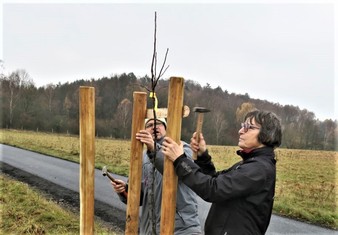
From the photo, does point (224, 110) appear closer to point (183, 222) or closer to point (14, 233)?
point (14, 233)

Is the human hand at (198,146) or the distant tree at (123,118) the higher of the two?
the human hand at (198,146)

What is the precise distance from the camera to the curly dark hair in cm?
217

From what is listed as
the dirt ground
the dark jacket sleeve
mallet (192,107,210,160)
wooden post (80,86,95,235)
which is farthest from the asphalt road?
the dark jacket sleeve

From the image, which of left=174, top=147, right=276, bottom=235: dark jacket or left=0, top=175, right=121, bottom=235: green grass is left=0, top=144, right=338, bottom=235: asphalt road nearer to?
left=0, top=175, right=121, bottom=235: green grass

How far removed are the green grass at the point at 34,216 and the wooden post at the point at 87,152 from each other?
3846 mm

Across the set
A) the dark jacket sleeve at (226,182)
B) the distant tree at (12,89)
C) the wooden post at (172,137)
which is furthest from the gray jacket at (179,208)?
the distant tree at (12,89)

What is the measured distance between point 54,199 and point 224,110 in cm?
2571

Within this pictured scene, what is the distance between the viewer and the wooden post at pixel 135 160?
90.7 inches

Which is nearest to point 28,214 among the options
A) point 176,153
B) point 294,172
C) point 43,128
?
point 176,153

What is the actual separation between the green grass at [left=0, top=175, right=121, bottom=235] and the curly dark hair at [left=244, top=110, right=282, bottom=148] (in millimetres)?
4659

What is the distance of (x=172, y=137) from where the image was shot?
2186mm

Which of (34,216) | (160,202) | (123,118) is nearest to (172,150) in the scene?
(160,202)

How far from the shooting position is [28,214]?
7020 mm

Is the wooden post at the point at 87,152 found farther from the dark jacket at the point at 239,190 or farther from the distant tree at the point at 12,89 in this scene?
the distant tree at the point at 12,89
